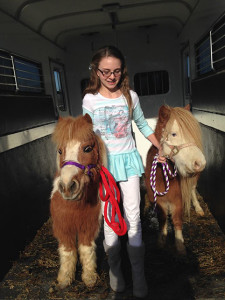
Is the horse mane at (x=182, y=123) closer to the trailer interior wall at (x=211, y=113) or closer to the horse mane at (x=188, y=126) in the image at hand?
the horse mane at (x=188, y=126)

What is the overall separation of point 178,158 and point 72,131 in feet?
3.39

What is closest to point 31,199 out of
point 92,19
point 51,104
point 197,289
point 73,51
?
point 51,104

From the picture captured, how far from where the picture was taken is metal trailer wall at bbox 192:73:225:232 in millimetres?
2808

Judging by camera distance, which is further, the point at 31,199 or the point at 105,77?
the point at 31,199

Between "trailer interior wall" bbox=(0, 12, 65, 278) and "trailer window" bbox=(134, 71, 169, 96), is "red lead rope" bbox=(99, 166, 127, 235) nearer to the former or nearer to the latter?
"trailer interior wall" bbox=(0, 12, 65, 278)

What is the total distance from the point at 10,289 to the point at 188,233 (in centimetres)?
203

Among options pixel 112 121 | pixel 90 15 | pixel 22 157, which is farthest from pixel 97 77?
pixel 90 15

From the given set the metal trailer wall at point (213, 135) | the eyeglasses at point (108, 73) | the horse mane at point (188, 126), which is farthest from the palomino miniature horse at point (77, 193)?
the metal trailer wall at point (213, 135)

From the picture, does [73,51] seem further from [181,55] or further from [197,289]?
[197,289]

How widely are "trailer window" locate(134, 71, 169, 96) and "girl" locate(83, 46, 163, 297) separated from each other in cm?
409

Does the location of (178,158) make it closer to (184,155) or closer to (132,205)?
(184,155)

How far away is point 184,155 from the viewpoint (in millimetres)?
2193

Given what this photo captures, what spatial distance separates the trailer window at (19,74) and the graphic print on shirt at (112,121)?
161 centimetres

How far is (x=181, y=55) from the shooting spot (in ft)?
17.9
